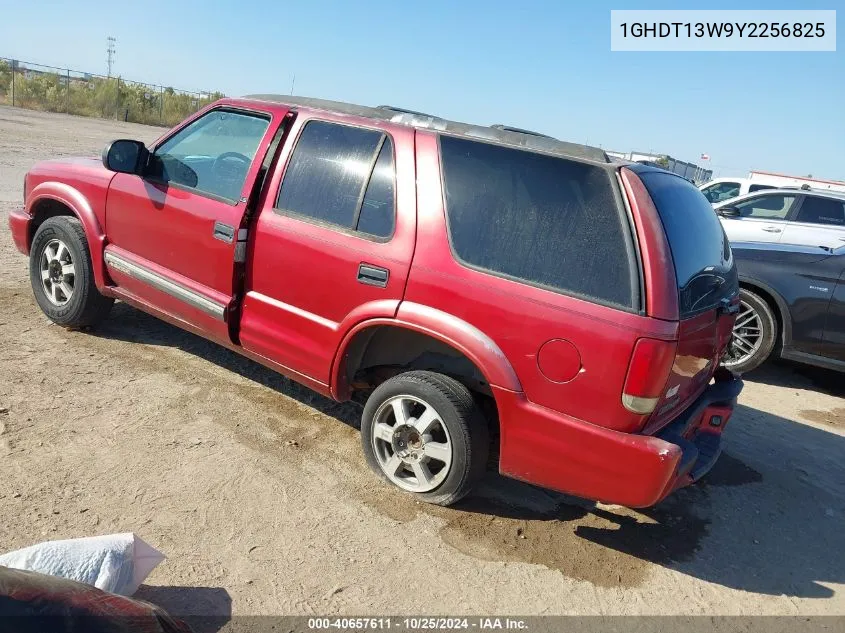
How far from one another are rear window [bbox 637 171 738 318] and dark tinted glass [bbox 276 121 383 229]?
1451mm

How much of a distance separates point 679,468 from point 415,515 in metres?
1.28

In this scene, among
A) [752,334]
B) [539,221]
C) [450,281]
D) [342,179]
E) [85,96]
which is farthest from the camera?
[85,96]

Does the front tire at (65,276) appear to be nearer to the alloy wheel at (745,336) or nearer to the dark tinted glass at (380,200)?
the dark tinted glass at (380,200)

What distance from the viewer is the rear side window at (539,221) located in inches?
117

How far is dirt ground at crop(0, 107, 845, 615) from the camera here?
2.89 meters

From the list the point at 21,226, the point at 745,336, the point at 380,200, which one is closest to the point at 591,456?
the point at 380,200

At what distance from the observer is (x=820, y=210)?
9.62m

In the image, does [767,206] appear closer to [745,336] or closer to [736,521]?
[745,336]

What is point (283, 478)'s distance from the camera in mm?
3553

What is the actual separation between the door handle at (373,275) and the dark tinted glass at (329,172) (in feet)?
0.90

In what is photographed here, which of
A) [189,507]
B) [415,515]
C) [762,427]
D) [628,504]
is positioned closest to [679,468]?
[628,504]

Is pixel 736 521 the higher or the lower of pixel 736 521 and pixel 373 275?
the lower

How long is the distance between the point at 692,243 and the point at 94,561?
2886 millimetres

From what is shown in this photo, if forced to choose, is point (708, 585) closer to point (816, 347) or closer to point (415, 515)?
point (415, 515)
